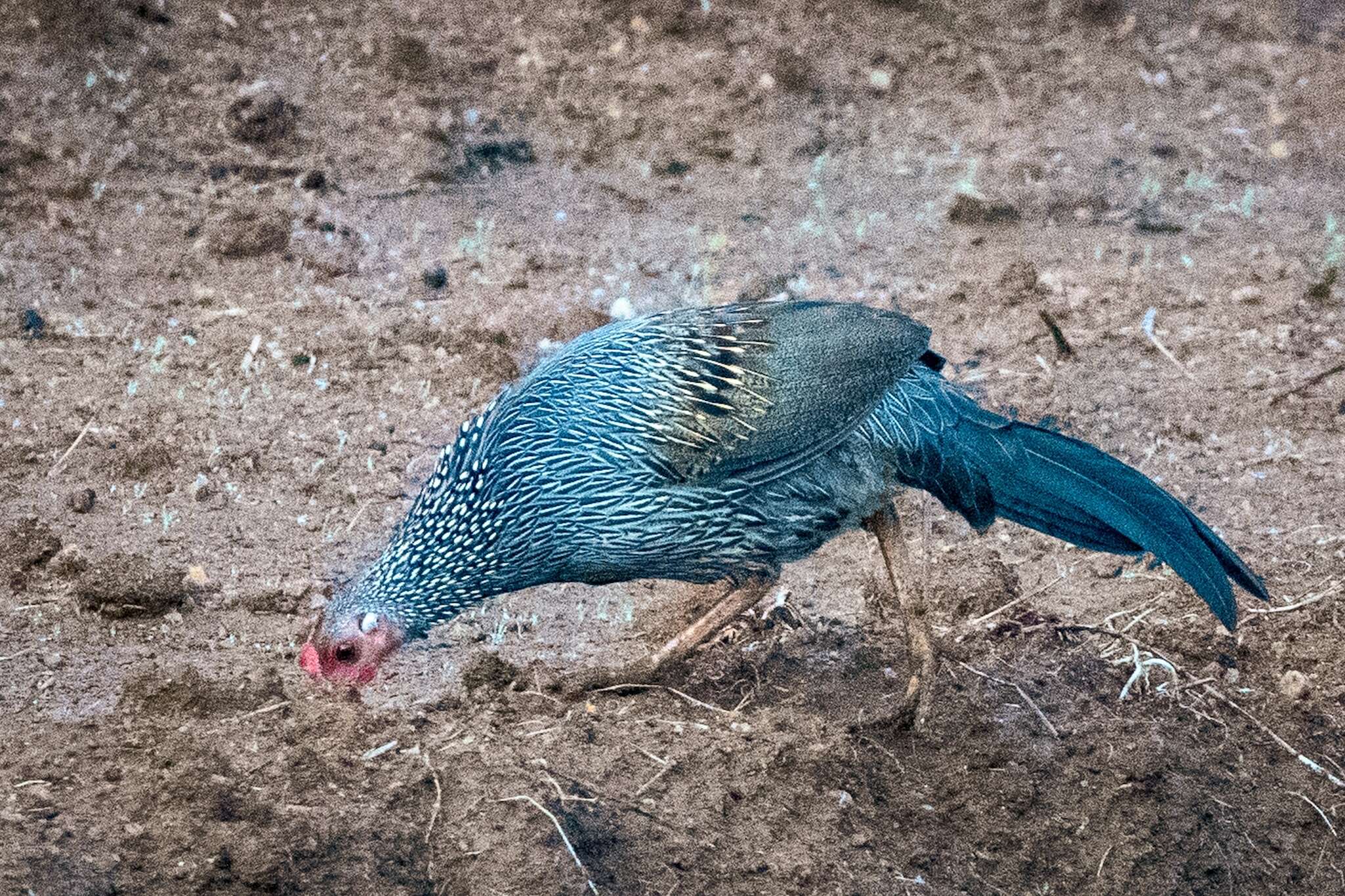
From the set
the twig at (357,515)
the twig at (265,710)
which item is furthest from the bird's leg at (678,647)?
the twig at (357,515)

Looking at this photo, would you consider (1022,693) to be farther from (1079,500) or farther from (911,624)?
(1079,500)

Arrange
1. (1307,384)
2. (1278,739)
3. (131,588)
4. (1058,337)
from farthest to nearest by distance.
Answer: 1. (1058,337)
2. (1307,384)
3. (131,588)
4. (1278,739)

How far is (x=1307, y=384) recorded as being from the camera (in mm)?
4727

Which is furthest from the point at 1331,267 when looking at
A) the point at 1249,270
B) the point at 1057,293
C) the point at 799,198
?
the point at 799,198

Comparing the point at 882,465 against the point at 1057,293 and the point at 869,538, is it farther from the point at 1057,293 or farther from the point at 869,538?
the point at 1057,293

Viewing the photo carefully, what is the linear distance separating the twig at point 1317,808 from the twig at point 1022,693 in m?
0.64

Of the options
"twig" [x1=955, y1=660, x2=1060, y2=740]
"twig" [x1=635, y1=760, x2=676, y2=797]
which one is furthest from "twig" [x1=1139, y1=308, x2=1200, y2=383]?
"twig" [x1=635, y1=760, x2=676, y2=797]

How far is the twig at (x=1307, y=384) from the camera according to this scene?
4691 mm

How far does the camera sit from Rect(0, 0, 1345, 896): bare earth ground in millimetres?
3396

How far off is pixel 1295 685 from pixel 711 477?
1905 millimetres

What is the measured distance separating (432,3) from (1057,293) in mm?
3259

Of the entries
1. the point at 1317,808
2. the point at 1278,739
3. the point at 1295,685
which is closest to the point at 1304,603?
the point at 1295,685

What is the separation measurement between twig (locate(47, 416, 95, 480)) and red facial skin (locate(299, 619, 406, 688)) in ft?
4.93

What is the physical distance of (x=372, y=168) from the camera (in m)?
5.54
